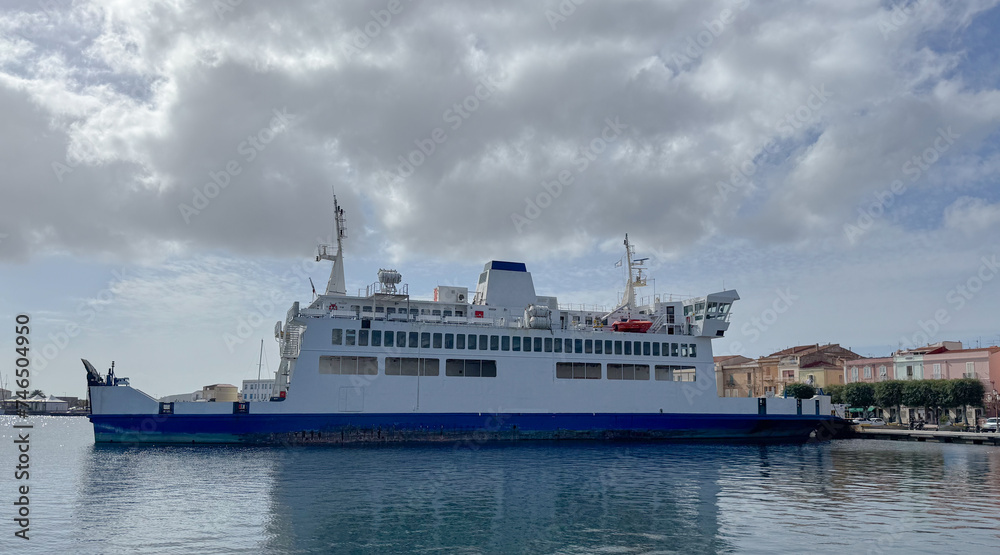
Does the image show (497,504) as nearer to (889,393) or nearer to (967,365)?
(889,393)

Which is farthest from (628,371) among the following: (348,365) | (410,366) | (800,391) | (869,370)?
(869,370)

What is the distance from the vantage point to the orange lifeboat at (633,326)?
40.8 meters

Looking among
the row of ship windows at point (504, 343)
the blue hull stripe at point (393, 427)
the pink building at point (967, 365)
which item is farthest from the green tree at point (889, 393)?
the row of ship windows at point (504, 343)

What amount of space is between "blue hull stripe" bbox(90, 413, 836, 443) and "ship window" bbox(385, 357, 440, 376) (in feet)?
7.23

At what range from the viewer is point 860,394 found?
64.5m

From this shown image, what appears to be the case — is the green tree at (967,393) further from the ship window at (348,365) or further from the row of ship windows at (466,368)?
the ship window at (348,365)

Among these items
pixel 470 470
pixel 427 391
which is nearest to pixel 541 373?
pixel 427 391

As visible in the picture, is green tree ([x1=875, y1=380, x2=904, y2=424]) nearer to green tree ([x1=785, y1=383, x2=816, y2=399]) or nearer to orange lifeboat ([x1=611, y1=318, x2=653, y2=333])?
green tree ([x1=785, y1=383, x2=816, y2=399])

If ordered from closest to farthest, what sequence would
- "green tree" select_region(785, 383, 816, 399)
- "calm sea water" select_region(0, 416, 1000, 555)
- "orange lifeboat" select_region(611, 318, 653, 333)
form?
"calm sea water" select_region(0, 416, 1000, 555)
"orange lifeboat" select_region(611, 318, 653, 333)
"green tree" select_region(785, 383, 816, 399)

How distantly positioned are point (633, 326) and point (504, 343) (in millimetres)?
8290

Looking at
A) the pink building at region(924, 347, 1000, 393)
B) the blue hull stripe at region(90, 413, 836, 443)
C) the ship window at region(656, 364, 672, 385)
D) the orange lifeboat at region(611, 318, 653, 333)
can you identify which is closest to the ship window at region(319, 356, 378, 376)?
the blue hull stripe at region(90, 413, 836, 443)

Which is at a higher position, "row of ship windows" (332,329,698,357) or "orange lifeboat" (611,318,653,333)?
"orange lifeboat" (611,318,653,333)

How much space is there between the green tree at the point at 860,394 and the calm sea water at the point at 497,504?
3623 cm

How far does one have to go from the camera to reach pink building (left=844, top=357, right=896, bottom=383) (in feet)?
225
